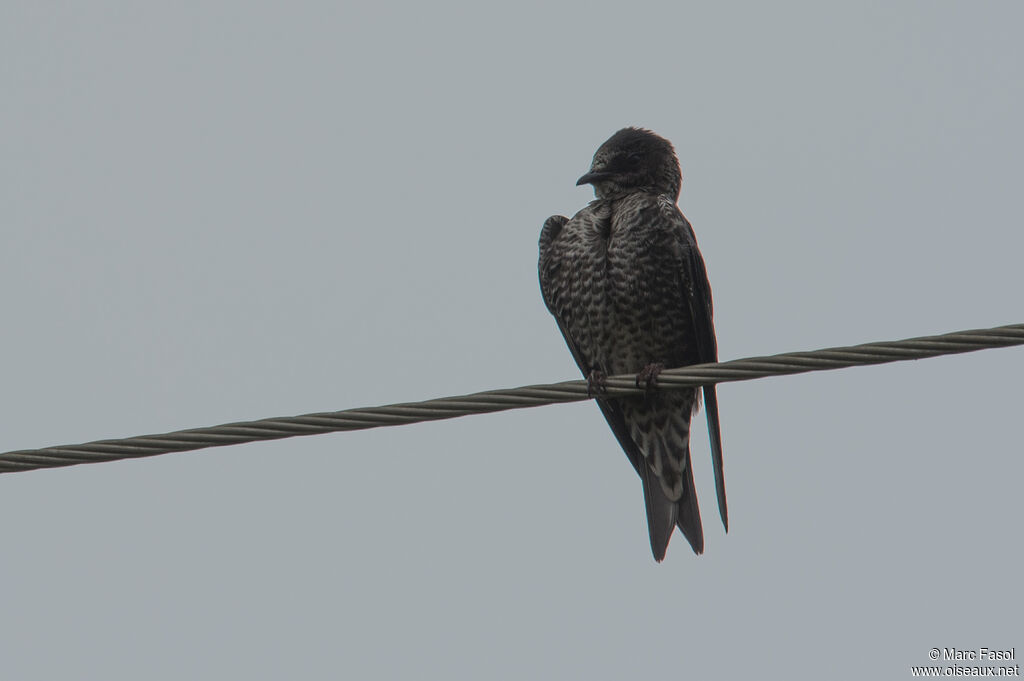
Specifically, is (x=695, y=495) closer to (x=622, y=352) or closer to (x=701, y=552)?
(x=701, y=552)

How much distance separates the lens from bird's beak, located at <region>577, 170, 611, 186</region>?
7020mm

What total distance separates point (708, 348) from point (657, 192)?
38.0 inches

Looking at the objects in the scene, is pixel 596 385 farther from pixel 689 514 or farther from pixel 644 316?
pixel 689 514

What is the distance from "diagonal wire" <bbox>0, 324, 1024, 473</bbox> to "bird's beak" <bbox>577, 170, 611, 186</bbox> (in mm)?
2798

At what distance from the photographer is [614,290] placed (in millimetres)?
6500

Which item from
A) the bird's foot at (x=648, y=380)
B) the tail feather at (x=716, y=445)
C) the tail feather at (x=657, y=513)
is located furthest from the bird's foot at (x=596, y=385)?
the tail feather at (x=657, y=513)

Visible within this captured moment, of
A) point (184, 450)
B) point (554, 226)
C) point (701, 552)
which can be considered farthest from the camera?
point (554, 226)

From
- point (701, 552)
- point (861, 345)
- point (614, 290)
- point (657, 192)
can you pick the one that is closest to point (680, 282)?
point (614, 290)

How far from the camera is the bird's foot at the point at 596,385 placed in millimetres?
4680

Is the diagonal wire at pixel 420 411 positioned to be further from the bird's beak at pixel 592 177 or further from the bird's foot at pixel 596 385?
the bird's beak at pixel 592 177

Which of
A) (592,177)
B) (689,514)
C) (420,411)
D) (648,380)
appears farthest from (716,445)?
(420,411)

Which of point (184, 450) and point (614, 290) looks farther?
point (614, 290)

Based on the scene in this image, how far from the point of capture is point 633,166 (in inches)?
281

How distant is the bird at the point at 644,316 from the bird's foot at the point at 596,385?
2.84 ft
